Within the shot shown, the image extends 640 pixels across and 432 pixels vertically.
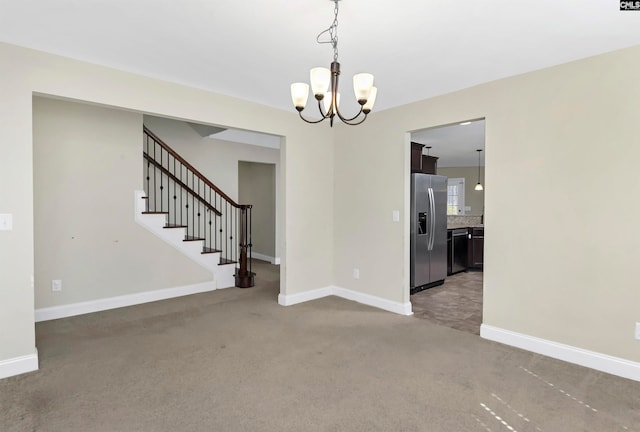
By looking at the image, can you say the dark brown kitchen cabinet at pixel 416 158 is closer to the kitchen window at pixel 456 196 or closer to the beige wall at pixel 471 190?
the beige wall at pixel 471 190

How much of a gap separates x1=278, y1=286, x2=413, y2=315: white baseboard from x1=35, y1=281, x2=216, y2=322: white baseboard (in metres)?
1.34

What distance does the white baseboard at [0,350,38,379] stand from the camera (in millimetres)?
2508

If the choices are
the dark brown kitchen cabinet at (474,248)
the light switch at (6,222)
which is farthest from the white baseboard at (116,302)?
the dark brown kitchen cabinet at (474,248)

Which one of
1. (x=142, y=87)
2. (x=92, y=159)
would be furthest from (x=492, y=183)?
(x=92, y=159)

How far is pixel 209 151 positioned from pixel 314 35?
13.5 ft

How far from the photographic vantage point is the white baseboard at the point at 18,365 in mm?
2508

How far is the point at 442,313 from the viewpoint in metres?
4.08

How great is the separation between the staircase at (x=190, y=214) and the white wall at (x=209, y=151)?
0.77 ft

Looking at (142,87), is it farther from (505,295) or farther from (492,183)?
(505,295)

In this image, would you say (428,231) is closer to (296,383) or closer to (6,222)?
(296,383)

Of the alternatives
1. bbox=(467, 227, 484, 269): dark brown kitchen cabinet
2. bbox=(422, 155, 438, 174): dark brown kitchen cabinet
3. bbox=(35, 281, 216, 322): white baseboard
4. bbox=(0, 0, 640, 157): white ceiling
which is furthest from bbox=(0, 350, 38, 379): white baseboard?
bbox=(467, 227, 484, 269): dark brown kitchen cabinet

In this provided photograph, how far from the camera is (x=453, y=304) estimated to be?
445 centimetres

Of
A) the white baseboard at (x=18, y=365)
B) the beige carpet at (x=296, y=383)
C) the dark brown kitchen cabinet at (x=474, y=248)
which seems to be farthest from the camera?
the dark brown kitchen cabinet at (x=474, y=248)

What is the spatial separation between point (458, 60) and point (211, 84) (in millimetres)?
2265
